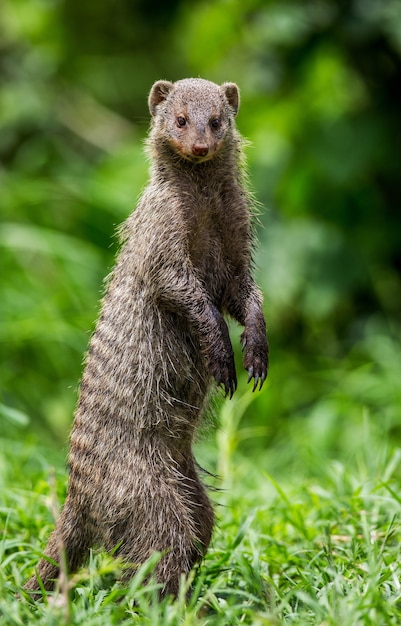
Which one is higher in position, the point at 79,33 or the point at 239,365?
the point at 79,33

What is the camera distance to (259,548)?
14.4 ft

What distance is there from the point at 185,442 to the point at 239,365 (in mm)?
3776

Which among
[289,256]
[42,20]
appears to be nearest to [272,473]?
[289,256]

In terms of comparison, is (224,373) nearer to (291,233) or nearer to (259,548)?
(259,548)

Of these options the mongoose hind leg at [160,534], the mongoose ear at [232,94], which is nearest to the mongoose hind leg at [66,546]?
the mongoose hind leg at [160,534]

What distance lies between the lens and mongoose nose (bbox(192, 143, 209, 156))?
13.0 ft

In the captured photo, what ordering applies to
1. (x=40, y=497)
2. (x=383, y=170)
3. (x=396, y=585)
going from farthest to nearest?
(x=383, y=170) < (x=40, y=497) < (x=396, y=585)

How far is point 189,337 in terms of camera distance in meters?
4.26

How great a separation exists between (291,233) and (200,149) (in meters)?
4.18

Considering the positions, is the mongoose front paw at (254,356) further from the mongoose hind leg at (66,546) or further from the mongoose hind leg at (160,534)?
the mongoose hind leg at (66,546)

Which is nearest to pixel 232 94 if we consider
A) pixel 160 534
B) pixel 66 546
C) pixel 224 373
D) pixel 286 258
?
pixel 224 373

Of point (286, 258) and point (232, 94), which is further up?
point (286, 258)

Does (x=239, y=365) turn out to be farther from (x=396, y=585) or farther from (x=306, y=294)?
(x=396, y=585)

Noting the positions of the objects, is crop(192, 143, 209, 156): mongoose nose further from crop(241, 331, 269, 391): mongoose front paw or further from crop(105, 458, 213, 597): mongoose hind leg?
crop(105, 458, 213, 597): mongoose hind leg
